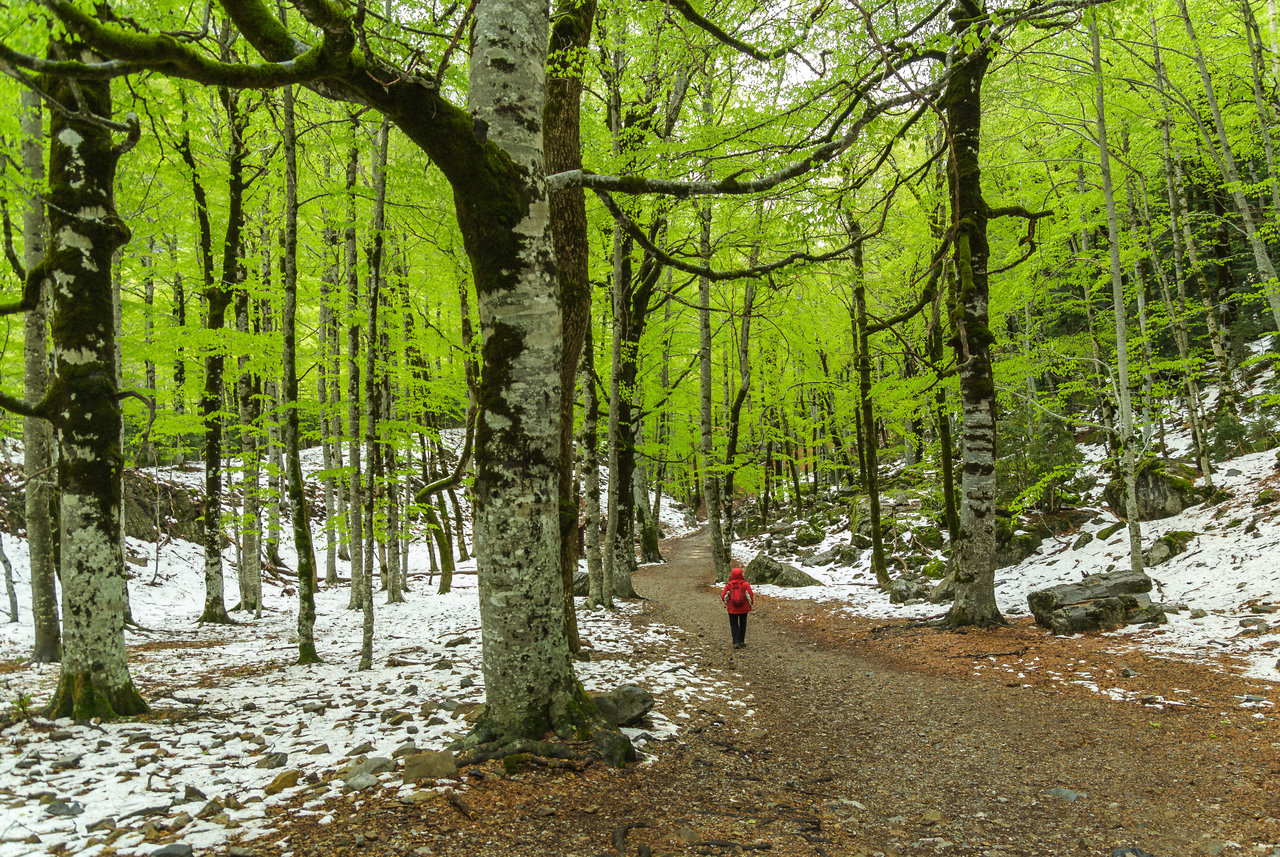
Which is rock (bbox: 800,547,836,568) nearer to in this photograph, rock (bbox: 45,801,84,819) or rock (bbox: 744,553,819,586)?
rock (bbox: 744,553,819,586)

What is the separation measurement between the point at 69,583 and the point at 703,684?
6136mm

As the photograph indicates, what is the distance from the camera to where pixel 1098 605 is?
790 centimetres

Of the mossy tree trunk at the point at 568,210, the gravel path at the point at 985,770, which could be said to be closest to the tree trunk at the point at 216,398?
the mossy tree trunk at the point at 568,210

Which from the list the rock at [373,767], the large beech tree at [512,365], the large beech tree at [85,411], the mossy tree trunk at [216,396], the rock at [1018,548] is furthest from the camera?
the rock at [1018,548]

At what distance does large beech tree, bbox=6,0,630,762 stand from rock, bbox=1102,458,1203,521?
12598 millimetres

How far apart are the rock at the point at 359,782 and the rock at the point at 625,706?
1.71 meters

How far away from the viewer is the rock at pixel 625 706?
468 centimetres

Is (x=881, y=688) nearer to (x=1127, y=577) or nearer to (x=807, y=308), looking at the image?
(x=1127, y=577)

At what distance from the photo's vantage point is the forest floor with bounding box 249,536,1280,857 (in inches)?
123

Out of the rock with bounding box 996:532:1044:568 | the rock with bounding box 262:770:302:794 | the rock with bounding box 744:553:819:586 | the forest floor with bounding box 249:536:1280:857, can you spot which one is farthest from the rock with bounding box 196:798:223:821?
the rock with bounding box 996:532:1044:568

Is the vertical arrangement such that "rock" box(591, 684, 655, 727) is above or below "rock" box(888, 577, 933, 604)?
above

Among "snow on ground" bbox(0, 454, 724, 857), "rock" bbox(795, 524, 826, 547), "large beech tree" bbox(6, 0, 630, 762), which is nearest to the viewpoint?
"snow on ground" bbox(0, 454, 724, 857)

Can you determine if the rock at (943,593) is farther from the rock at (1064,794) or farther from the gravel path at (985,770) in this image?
the rock at (1064,794)

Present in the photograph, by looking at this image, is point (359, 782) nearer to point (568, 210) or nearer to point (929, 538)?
point (568, 210)
